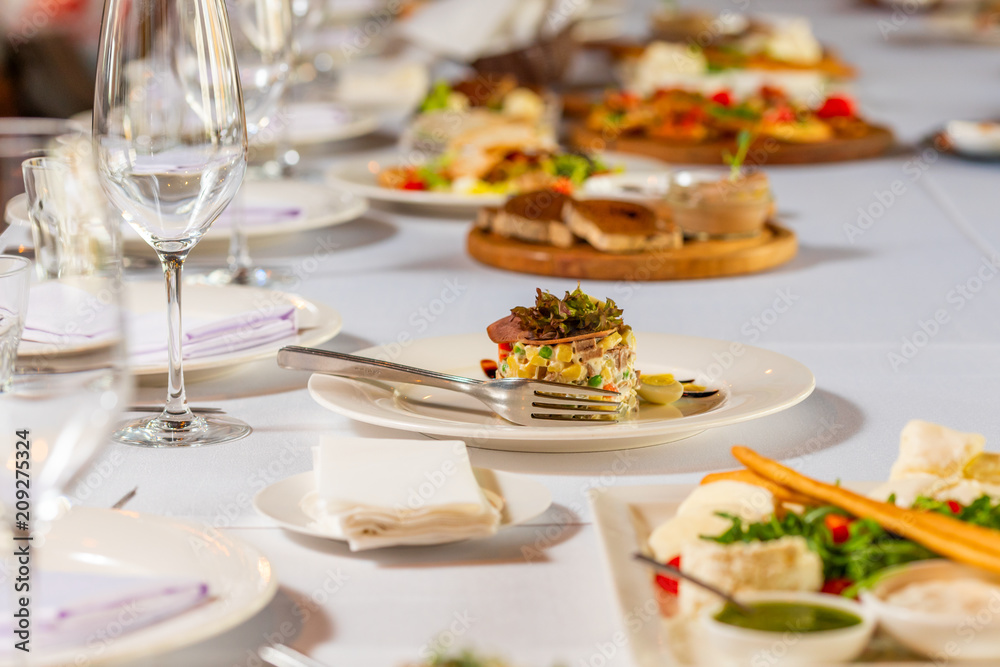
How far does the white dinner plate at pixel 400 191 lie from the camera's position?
231cm

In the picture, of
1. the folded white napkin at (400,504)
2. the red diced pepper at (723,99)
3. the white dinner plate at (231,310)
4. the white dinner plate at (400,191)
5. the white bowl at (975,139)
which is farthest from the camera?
the red diced pepper at (723,99)

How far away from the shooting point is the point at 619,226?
190 centimetres

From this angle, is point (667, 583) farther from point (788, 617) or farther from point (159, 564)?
point (159, 564)

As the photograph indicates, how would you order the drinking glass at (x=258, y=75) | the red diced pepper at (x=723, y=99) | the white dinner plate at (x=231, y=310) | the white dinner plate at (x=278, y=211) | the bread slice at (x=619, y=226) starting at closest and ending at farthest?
the white dinner plate at (x=231, y=310) → the drinking glass at (x=258, y=75) → the bread slice at (x=619, y=226) → the white dinner plate at (x=278, y=211) → the red diced pepper at (x=723, y=99)

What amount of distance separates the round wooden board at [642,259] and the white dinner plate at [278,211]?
0.32 metres

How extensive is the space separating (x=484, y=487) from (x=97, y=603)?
343 mm

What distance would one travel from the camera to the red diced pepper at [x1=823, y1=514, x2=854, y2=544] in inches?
30.9

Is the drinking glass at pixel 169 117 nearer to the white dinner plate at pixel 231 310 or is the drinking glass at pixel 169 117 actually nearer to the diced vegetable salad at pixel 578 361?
the white dinner plate at pixel 231 310

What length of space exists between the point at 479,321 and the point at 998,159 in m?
1.71

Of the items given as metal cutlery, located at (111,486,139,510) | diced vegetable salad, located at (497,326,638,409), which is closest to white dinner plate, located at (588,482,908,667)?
diced vegetable salad, located at (497,326,638,409)

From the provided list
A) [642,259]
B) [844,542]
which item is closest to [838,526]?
[844,542]

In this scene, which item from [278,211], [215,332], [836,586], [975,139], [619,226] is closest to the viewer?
[836,586]

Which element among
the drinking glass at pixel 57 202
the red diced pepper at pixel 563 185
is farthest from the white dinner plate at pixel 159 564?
the red diced pepper at pixel 563 185

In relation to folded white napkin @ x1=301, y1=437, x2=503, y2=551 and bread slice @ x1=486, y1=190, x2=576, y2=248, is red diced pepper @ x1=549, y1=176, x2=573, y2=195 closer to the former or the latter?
bread slice @ x1=486, y1=190, x2=576, y2=248
